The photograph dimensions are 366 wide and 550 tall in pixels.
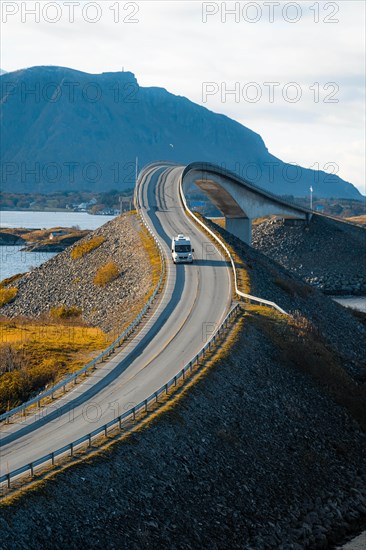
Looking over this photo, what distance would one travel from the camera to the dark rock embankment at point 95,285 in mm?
58469

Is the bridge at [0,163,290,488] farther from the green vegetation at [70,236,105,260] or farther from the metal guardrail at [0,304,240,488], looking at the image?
the green vegetation at [70,236,105,260]

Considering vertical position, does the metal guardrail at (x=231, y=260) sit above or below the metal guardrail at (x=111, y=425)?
above

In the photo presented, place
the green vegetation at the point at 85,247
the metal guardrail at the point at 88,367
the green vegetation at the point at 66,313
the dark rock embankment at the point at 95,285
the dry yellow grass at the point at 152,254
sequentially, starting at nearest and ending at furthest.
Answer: the metal guardrail at the point at 88,367 → the dark rock embankment at the point at 95,285 → the green vegetation at the point at 66,313 → the dry yellow grass at the point at 152,254 → the green vegetation at the point at 85,247

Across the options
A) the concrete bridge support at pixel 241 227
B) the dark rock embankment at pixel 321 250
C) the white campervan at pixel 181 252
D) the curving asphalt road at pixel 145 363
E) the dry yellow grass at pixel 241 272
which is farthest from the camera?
the concrete bridge support at pixel 241 227

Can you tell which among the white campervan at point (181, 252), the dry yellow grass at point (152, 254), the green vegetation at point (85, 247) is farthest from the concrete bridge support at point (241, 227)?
the white campervan at point (181, 252)

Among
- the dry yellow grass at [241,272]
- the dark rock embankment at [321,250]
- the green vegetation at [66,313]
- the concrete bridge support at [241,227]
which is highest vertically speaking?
the dry yellow grass at [241,272]

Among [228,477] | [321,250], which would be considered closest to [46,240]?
[321,250]

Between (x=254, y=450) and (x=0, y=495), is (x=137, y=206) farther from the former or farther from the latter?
(x=0, y=495)

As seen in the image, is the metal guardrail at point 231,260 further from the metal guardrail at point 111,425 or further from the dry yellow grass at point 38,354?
the metal guardrail at point 111,425

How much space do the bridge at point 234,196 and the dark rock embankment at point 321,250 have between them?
5392 millimetres

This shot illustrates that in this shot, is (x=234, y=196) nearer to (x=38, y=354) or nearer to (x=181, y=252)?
(x=181, y=252)

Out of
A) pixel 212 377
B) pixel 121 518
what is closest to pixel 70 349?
pixel 212 377

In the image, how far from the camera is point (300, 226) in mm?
131625

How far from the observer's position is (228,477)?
3161 centimetres
